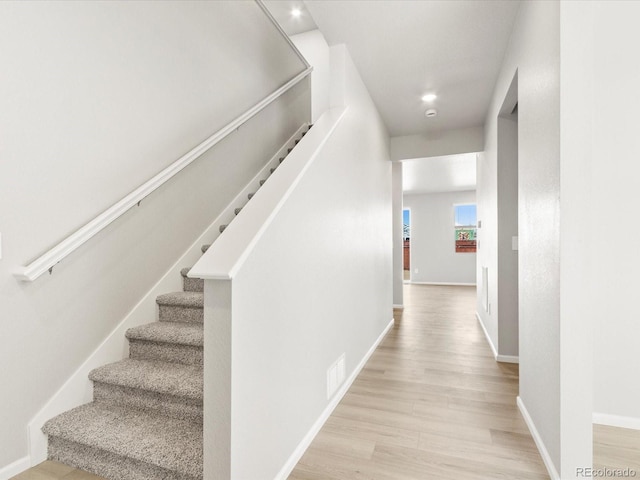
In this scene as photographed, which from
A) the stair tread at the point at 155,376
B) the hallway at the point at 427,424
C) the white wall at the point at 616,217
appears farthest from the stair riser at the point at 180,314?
the white wall at the point at 616,217

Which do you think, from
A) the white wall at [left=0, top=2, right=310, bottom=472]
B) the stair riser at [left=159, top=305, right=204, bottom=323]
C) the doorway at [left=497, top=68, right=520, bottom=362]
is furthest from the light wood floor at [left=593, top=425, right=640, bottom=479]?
the white wall at [left=0, top=2, right=310, bottom=472]

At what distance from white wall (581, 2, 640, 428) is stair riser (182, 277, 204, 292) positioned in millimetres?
2455

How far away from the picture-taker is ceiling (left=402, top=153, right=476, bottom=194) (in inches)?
214

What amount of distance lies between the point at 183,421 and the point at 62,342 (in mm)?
740

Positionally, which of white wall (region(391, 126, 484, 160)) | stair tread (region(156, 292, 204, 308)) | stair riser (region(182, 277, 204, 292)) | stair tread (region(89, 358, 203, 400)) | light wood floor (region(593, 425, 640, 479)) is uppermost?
white wall (region(391, 126, 484, 160))

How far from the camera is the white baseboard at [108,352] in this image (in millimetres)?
1563

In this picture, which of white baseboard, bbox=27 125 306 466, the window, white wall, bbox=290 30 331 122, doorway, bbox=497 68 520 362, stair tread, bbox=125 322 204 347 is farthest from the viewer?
the window

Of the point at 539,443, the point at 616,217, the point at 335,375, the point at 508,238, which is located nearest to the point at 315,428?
the point at 335,375

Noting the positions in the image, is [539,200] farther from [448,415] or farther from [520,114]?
[448,415]

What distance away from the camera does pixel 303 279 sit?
5.75 ft

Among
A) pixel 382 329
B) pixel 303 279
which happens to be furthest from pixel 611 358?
pixel 382 329

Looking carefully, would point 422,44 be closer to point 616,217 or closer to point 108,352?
point 616,217

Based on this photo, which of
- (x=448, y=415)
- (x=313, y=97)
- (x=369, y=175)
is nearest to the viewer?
(x=448, y=415)

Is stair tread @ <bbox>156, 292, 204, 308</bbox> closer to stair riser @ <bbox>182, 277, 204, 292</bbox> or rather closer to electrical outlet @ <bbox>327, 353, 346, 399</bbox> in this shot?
stair riser @ <bbox>182, 277, 204, 292</bbox>
